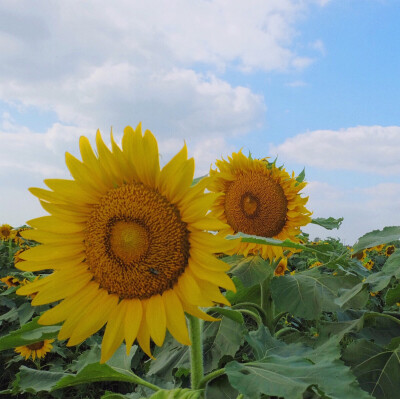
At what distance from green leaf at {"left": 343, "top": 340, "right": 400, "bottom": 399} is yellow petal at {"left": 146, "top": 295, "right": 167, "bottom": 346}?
30.0 inches

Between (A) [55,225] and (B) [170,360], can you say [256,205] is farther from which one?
(A) [55,225]

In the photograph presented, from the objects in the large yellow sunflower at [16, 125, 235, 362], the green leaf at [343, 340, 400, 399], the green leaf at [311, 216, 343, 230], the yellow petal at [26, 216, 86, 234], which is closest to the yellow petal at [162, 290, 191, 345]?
the large yellow sunflower at [16, 125, 235, 362]

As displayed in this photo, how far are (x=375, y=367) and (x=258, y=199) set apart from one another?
1136 mm

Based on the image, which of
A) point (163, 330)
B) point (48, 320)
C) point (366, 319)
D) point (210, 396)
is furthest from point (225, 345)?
A: point (48, 320)

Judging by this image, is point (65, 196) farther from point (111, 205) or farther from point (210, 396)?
point (210, 396)

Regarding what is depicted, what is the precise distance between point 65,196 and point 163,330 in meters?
0.47

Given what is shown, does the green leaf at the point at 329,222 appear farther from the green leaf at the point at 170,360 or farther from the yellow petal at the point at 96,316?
the yellow petal at the point at 96,316

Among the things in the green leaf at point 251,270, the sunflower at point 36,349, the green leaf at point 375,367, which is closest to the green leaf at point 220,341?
the green leaf at point 251,270

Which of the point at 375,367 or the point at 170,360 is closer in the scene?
the point at 375,367

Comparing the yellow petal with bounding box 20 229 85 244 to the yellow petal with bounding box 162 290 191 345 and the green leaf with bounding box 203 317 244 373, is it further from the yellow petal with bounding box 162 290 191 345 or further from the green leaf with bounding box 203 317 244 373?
the green leaf with bounding box 203 317 244 373

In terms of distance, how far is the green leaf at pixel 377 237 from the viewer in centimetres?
172

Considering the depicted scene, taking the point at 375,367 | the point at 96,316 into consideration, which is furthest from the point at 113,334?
the point at 375,367

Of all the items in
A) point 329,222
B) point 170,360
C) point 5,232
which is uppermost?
point 5,232

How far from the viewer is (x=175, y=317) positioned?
1.29 meters
